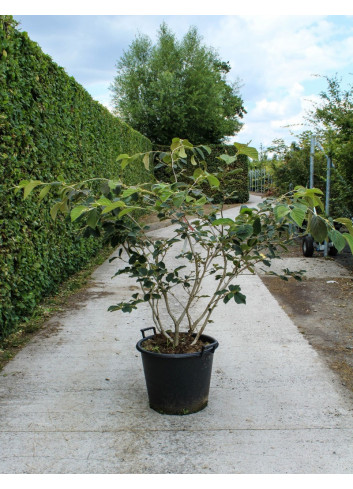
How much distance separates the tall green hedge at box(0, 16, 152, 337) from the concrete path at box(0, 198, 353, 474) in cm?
67

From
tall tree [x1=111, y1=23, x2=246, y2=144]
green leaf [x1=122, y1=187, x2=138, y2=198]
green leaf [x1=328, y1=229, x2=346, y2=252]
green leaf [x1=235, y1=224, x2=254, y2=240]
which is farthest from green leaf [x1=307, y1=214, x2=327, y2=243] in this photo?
tall tree [x1=111, y1=23, x2=246, y2=144]

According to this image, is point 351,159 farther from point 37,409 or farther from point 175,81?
point 175,81

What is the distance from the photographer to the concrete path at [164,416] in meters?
2.36

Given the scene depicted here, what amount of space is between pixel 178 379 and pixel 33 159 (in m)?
2.94

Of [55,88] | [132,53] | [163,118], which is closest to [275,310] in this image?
[55,88]

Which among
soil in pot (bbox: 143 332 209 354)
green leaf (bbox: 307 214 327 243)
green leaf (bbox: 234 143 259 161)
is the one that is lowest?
soil in pot (bbox: 143 332 209 354)

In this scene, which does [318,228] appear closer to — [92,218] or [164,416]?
[92,218]

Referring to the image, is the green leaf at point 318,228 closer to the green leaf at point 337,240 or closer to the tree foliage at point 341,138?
the green leaf at point 337,240

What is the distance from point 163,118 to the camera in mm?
19078

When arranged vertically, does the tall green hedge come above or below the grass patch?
above

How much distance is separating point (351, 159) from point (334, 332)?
10.9ft

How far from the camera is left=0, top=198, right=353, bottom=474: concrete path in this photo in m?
2.36

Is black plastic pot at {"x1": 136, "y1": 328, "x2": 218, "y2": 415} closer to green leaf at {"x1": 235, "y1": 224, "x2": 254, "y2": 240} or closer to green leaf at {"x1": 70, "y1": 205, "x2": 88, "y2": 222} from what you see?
green leaf at {"x1": 235, "y1": 224, "x2": 254, "y2": 240}

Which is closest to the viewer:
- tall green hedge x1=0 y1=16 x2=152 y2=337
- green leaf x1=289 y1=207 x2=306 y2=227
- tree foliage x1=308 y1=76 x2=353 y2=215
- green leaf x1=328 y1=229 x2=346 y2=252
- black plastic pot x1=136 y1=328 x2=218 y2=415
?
green leaf x1=289 y1=207 x2=306 y2=227
